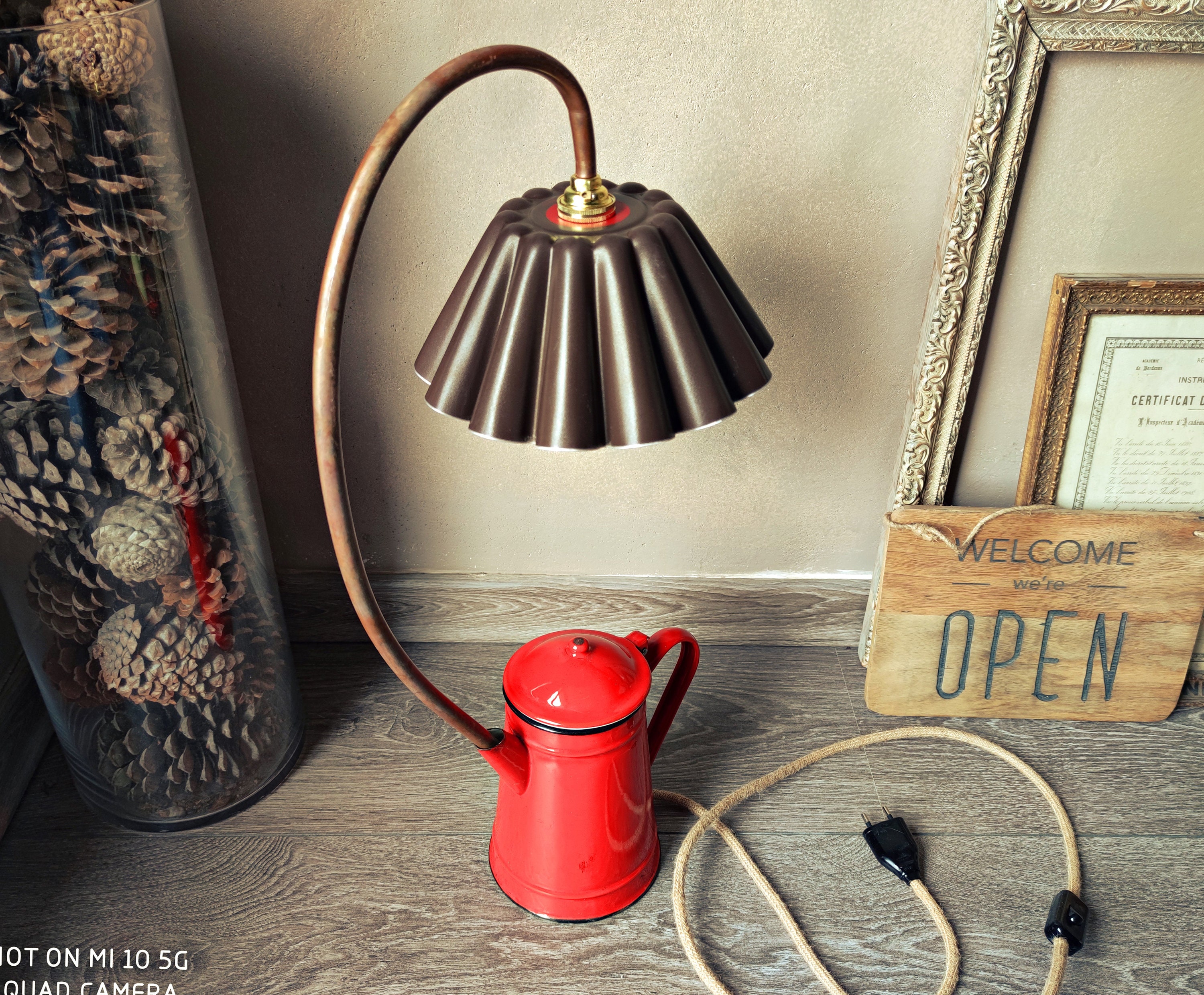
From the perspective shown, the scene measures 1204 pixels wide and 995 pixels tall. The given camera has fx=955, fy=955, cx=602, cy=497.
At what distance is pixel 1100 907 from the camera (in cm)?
85

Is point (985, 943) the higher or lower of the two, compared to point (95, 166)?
lower

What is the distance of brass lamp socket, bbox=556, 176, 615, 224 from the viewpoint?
62 centimetres

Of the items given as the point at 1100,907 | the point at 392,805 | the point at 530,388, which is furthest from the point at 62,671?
the point at 1100,907

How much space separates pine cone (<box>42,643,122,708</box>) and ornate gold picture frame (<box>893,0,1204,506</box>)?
796 millimetres

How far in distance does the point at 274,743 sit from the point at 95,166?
560mm

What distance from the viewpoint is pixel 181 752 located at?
894mm

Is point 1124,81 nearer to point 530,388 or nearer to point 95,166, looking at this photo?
point 530,388

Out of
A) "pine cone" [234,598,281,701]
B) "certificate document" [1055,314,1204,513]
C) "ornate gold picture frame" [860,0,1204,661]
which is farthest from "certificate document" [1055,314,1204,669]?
"pine cone" [234,598,281,701]

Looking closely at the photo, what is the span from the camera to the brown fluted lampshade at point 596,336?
0.60 m

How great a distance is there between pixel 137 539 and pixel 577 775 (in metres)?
0.41

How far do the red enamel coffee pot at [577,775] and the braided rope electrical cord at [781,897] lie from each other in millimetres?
57

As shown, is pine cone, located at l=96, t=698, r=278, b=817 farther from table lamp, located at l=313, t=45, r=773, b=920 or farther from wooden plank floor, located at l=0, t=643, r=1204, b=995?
table lamp, located at l=313, t=45, r=773, b=920

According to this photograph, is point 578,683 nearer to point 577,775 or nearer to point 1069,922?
point 577,775

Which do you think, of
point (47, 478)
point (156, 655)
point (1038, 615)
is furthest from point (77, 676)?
point (1038, 615)
